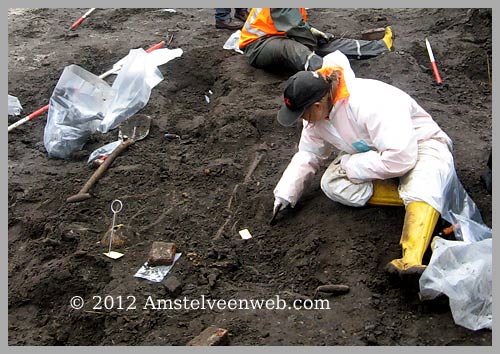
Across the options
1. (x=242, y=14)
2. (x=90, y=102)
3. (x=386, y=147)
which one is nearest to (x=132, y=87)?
(x=90, y=102)

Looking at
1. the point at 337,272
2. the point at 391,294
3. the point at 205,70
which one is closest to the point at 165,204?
the point at 337,272

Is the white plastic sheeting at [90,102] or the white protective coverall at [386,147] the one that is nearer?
the white protective coverall at [386,147]

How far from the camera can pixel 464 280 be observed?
11.4 feet

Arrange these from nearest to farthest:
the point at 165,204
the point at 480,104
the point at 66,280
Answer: the point at 66,280 < the point at 165,204 < the point at 480,104

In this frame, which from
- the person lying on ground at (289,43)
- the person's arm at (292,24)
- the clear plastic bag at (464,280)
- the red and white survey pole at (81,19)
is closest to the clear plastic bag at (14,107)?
the red and white survey pole at (81,19)

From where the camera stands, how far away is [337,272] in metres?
4.01

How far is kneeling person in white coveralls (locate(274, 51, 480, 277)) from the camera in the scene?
13.1 ft

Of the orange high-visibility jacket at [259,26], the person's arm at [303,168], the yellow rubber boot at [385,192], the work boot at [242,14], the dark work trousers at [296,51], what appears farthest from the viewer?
the work boot at [242,14]

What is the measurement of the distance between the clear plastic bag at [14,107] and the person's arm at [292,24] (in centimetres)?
271

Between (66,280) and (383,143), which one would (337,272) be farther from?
(66,280)

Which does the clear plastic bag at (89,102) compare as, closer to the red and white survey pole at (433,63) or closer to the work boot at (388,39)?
the work boot at (388,39)

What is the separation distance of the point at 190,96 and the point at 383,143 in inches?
128

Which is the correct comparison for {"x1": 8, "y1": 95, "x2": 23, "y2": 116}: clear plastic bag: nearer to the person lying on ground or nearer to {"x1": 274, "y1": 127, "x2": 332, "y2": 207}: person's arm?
the person lying on ground

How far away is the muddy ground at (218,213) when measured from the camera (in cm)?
373
